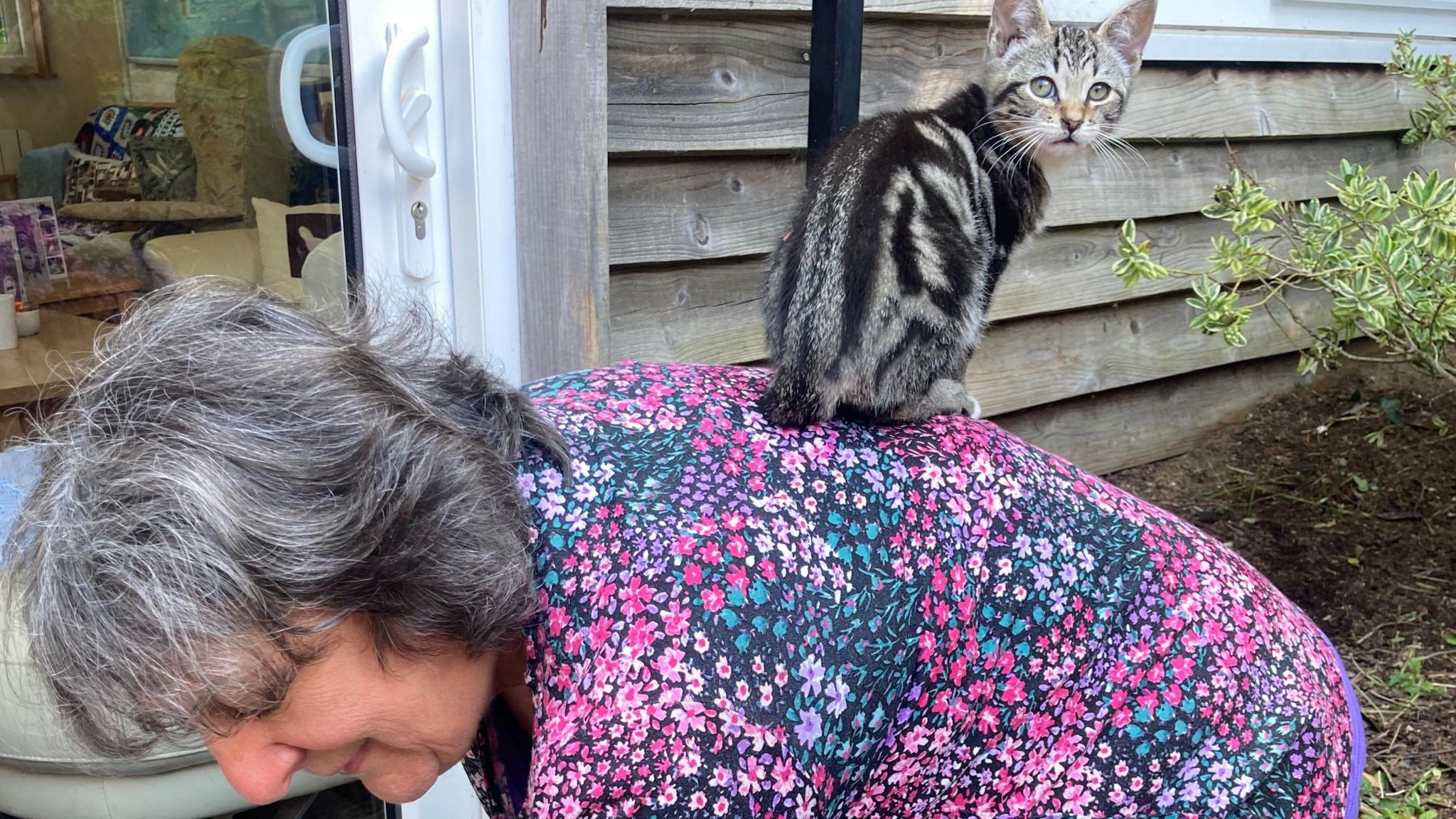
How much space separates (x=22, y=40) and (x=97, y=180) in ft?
0.69

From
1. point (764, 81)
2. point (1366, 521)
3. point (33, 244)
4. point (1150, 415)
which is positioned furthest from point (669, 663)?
point (1150, 415)

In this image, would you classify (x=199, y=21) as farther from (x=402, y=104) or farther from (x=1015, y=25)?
(x=1015, y=25)

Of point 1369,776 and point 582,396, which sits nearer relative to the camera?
point 582,396

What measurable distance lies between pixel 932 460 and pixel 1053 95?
1199mm

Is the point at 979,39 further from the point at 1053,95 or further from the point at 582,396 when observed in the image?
the point at 582,396

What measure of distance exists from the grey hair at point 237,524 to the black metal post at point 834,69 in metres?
1.06

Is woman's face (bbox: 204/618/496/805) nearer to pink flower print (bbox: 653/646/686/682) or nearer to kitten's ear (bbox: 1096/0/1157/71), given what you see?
pink flower print (bbox: 653/646/686/682)

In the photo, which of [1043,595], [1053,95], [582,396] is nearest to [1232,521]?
[1053,95]

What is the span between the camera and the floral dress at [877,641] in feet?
3.00

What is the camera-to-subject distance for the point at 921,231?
1.61m

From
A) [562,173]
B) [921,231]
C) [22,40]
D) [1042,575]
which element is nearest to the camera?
[1042,575]

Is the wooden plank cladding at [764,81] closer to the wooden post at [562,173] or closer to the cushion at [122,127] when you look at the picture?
the wooden post at [562,173]

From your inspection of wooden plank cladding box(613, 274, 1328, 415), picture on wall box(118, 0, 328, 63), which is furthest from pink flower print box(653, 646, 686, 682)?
wooden plank cladding box(613, 274, 1328, 415)

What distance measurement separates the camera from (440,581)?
908 mm
